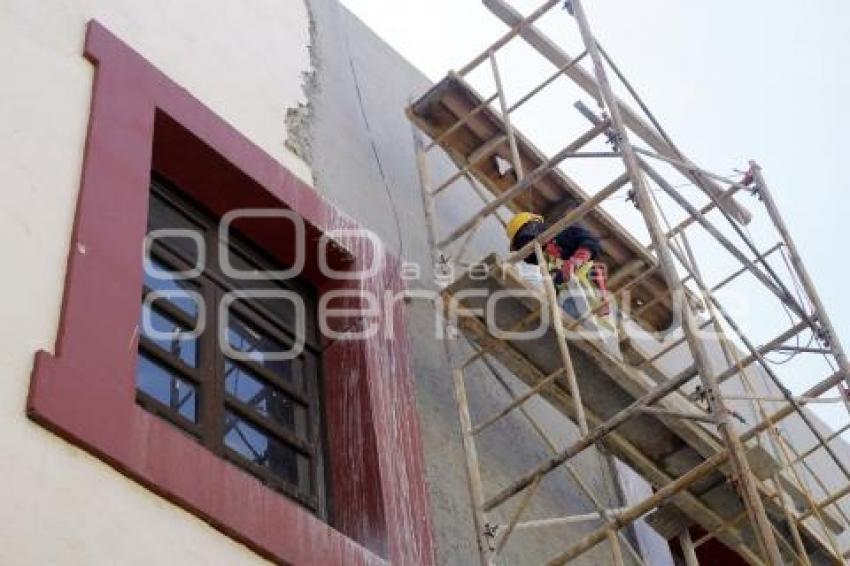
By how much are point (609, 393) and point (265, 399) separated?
2621 mm

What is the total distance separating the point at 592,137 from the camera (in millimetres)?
7418

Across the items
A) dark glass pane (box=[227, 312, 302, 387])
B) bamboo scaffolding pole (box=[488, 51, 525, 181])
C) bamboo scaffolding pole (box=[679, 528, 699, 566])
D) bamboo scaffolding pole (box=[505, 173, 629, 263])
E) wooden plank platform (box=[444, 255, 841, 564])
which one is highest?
Result: bamboo scaffolding pole (box=[488, 51, 525, 181])

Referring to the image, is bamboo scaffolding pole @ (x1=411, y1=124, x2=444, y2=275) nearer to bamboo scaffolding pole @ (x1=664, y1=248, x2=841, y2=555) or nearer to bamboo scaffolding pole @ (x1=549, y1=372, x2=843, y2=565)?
bamboo scaffolding pole @ (x1=664, y1=248, x2=841, y2=555)

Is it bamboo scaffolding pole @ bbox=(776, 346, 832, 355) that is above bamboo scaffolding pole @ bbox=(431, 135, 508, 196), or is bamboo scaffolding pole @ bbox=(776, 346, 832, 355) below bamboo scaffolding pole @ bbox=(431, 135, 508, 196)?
below

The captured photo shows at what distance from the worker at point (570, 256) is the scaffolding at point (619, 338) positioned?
24 centimetres

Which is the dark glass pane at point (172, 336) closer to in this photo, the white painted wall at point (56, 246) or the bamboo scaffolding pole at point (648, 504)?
the white painted wall at point (56, 246)

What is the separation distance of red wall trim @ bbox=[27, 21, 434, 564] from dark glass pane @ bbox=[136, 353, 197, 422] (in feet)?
1.21

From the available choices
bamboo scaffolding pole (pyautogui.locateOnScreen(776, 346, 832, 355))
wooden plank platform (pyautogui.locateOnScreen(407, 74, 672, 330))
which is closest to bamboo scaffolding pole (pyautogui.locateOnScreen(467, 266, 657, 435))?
bamboo scaffolding pole (pyautogui.locateOnScreen(776, 346, 832, 355))

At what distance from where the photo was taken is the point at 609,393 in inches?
300

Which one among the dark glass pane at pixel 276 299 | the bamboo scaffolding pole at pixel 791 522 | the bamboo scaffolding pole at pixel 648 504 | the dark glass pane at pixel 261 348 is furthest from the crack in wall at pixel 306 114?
the bamboo scaffolding pole at pixel 791 522

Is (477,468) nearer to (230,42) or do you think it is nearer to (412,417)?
(412,417)

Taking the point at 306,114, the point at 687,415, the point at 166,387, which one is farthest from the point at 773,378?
the point at 166,387

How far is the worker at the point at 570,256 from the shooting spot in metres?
8.46

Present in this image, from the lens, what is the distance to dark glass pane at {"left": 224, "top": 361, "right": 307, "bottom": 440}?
5738 millimetres
